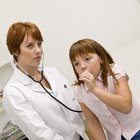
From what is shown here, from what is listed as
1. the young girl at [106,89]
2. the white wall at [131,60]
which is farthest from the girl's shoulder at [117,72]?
the white wall at [131,60]

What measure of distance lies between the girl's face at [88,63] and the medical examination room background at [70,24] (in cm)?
141

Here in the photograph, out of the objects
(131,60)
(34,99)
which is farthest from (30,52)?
(131,60)

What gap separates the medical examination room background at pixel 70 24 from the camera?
2707 mm

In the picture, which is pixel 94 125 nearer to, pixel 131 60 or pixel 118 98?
pixel 118 98

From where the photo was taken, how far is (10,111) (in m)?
1.32

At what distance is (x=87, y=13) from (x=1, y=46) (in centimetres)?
98

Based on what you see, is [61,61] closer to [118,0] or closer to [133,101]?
[118,0]

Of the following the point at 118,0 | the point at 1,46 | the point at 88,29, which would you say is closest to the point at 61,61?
the point at 88,29

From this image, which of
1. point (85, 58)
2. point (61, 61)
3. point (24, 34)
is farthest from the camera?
point (61, 61)

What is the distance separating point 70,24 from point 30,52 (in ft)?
4.97

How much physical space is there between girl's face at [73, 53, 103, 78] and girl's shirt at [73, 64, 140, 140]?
6cm

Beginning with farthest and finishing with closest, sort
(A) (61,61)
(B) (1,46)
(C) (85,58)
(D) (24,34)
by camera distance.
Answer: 1. (A) (61,61)
2. (B) (1,46)
3. (D) (24,34)
4. (C) (85,58)

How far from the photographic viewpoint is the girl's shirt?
4.08 feet

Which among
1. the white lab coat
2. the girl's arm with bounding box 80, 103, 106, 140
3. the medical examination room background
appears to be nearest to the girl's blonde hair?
the girl's arm with bounding box 80, 103, 106, 140
